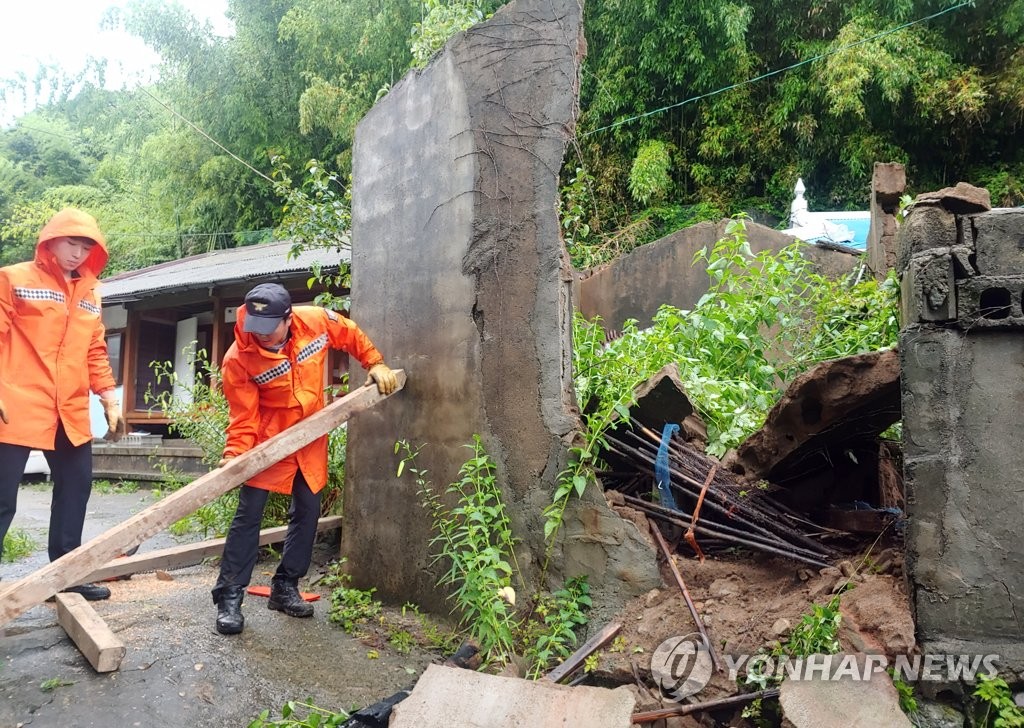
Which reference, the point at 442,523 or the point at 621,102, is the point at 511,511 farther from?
the point at 621,102

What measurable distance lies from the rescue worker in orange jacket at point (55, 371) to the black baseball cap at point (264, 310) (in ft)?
3.16

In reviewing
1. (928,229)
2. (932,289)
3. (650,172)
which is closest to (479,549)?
(932,289)

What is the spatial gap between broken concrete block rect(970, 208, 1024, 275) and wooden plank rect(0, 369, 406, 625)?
8.31 ft

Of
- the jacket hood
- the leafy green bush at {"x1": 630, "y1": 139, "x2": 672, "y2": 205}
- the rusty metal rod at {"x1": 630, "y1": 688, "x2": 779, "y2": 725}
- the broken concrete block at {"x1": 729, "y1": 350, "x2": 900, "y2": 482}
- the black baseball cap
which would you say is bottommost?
the rusty metal rod at {"x1": 630, "y1": 688, "x2": 779, "y2": 725}

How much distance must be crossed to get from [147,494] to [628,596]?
914 cm

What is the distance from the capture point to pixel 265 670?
3039mm

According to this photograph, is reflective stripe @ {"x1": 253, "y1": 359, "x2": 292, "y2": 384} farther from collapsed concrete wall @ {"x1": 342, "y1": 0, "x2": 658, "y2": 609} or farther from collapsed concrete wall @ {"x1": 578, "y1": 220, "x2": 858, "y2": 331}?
collapsed concrete wall @ {"x1": 578, "y1": 220, "x2": 858, "y2": 331}

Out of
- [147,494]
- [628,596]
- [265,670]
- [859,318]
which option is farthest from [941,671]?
[147,494]

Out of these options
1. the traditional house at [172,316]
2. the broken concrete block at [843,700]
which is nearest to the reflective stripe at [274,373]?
the broken concrete block at [843,700]

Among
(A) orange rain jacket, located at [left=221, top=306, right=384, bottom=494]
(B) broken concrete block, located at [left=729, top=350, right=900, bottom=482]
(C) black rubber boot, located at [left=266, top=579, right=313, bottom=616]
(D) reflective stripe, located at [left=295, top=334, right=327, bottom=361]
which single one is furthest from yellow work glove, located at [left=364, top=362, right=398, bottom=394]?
(B) broken concrete block, located at [left=729, top=350, right=900, bottom=482]

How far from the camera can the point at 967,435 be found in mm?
2379

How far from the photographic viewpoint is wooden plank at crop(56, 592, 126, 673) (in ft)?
9.33

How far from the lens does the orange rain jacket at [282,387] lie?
3496mm

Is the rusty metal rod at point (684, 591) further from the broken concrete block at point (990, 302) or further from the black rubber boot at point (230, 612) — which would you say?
the black rubber boot at point (230, 612)
